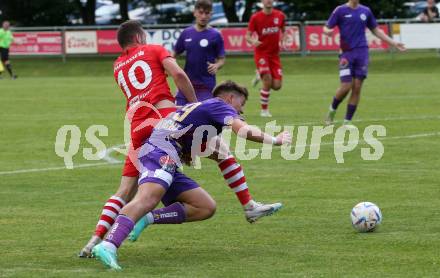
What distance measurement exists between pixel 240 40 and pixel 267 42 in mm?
20812

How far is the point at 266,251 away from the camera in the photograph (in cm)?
827

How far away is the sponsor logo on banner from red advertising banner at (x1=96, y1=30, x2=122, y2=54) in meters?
0.20

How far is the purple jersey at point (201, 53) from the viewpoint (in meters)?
15.3

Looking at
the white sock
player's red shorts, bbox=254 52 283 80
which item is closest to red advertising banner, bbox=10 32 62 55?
player's red shorts, bbox=254 52 283 80

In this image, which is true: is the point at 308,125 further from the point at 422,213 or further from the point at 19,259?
the point at 19,259

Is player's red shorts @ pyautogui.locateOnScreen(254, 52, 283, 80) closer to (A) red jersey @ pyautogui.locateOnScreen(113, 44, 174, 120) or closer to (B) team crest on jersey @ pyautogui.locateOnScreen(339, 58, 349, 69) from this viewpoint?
(B) team crest on jersey @ pyautogui.locateOnScreen(339, 58, 349, 69)

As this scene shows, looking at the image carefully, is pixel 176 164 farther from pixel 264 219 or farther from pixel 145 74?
pixel 264 219

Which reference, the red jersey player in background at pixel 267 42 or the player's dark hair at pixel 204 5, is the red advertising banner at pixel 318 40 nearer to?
the red jersey player in background at pixel 267 42

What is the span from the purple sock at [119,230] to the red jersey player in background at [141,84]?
0.79 metres

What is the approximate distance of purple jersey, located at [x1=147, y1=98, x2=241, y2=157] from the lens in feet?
26.6

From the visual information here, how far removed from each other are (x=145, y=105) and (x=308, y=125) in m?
10.2

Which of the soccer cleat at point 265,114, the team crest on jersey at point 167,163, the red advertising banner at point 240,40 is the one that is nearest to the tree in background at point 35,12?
the red advertising banner at point 240,40

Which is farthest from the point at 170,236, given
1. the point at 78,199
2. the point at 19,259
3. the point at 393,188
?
the point at 393,188

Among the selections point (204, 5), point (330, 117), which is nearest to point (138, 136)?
point (204, 5)
